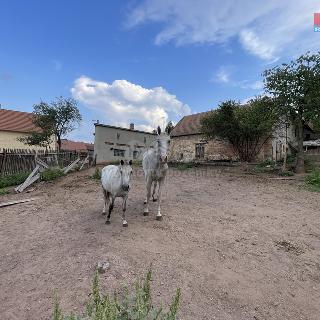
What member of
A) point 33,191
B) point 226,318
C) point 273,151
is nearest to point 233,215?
point 226,318

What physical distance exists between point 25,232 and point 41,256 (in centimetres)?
192

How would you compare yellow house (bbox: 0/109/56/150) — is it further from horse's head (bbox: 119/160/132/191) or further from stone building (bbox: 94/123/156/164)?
horse's head (bbox: 119/160/132/191)

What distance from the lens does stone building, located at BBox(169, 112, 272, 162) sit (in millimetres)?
28031

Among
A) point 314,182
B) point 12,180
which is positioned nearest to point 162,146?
point 314,182

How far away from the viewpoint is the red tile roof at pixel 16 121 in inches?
1619

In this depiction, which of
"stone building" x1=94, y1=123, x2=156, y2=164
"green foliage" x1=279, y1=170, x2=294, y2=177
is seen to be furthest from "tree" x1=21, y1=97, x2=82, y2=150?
"green foliage" x1=279, y1=170, x2=294, y2=177

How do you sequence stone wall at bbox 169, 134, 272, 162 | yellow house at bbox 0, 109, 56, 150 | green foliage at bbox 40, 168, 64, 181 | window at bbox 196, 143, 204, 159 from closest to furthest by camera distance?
1. green foliage at bbox 40, 168, 64, 181
2. stone wall at bbox 169, 134, 272, 162
3. window at bbox 196, 143, 204, 159
4. yellow house at bbox 0, 109, 56, 150

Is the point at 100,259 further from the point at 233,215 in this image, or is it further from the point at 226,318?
the point at 233,215

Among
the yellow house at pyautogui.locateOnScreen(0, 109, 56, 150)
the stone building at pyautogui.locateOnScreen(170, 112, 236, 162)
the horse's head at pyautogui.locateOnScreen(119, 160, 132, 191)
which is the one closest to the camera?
the horse's head at pyautogui.locateOnScreen(119, 160, 132, 191)

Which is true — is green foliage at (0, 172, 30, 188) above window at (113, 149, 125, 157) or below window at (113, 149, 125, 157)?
below

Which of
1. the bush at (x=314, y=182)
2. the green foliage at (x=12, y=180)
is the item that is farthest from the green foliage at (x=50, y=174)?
the bush at (x=314, y=182)

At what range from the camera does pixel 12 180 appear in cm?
1727

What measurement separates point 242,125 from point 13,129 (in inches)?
1200

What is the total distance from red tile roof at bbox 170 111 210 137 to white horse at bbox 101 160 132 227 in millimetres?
23652
